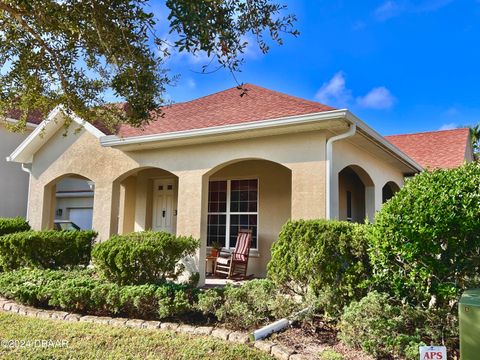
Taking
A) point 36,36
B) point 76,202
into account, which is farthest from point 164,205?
point 76,202

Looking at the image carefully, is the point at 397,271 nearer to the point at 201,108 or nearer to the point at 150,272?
the point at 150,272

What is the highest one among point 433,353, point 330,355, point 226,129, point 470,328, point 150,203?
point 226,129

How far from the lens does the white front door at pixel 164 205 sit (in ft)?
42.6

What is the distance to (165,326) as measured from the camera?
612 centimetres

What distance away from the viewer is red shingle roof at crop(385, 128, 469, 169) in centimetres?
1593

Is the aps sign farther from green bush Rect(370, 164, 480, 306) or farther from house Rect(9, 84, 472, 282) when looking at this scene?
house Rect(9, 84, 472, 282)

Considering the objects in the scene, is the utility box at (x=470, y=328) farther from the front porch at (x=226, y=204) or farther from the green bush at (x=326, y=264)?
the front porch at (x=226, y=204)

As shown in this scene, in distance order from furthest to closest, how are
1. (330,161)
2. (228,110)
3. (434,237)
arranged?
(228,110) < (330,161) < (434,237)

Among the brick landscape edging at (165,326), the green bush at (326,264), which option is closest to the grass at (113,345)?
the brick landscape edging at (165,326)

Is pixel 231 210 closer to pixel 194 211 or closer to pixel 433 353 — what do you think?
pixel 194 211

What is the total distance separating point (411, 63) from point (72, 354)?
753 inches

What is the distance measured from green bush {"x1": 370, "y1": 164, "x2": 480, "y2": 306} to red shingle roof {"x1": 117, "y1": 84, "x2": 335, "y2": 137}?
346cm

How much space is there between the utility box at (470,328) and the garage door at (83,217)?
64.0 ft

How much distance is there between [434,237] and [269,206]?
245 inches
